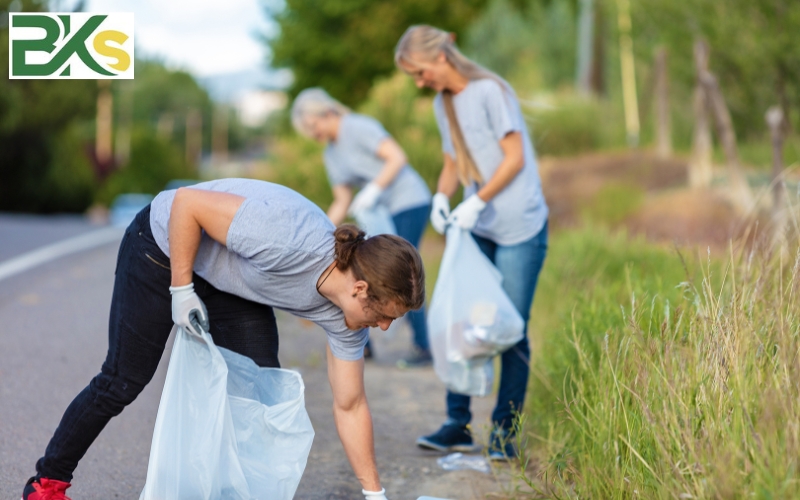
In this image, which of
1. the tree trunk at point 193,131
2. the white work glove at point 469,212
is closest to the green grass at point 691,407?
the white work glove at point 469,212

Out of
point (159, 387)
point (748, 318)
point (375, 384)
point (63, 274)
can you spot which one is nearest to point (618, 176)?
point (63, 274)

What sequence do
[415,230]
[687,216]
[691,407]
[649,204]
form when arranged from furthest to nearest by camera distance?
[649,204] < [687,216] < [415,230] < [691,407]

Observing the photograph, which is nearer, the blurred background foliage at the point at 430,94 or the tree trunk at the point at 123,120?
the blurred background foliage at the point at 430,94

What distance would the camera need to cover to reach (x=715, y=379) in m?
2.69

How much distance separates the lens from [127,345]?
298 centimetres

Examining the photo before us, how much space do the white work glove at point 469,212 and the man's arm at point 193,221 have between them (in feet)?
4.38

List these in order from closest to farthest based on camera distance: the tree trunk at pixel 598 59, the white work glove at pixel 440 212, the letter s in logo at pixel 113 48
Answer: the white work glove at pixel 440 212, the letter s in logo at pixel 113 48, the tree trunk at pixel 598 59

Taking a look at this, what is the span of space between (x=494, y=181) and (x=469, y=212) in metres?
A: 0.17

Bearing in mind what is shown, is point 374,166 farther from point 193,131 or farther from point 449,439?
point 193,131

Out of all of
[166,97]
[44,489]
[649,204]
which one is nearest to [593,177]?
[649,204]

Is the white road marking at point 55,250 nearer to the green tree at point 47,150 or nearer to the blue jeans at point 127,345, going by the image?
the blue jeans at point 127,345

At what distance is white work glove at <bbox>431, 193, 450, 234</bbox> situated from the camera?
13.9 feet

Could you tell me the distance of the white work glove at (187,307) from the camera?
2.87m

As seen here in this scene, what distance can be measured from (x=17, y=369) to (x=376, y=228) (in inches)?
83.7
